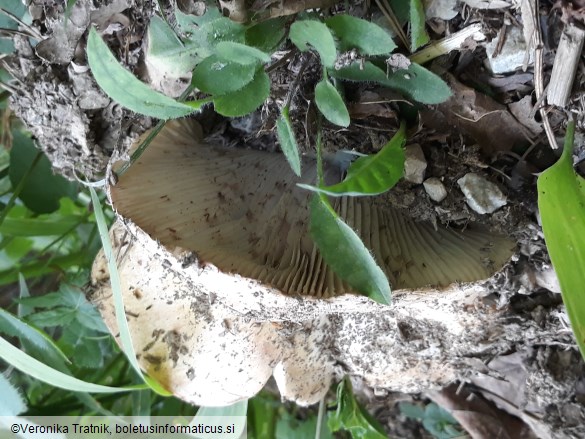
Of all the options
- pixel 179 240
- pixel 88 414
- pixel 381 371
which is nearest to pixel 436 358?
pixel 381 371

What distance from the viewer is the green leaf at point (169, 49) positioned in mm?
824

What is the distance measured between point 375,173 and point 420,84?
0.17m

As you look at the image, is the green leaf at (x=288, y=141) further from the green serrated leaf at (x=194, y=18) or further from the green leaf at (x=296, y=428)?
the green leaf at (x=296, y=428)

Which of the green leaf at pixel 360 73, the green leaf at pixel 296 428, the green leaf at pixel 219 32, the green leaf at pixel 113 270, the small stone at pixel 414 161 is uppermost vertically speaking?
the green leaf at pixel 219 32

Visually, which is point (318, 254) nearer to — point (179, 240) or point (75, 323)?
point (179, 240)

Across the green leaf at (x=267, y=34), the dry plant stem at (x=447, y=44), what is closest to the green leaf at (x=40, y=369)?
the green leaf at (x=267, y=34)

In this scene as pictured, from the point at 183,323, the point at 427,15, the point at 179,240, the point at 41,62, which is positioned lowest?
the point at 183,323

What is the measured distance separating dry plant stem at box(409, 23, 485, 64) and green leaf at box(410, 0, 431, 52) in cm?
5

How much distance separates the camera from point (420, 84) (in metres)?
0.83

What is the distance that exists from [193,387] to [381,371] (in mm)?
447

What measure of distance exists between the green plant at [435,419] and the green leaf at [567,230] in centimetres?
88

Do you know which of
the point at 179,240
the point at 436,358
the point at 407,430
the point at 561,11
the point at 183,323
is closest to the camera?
the point at 561,11

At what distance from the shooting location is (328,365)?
1.36 metres

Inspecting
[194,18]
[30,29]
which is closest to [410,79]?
[194,18]
